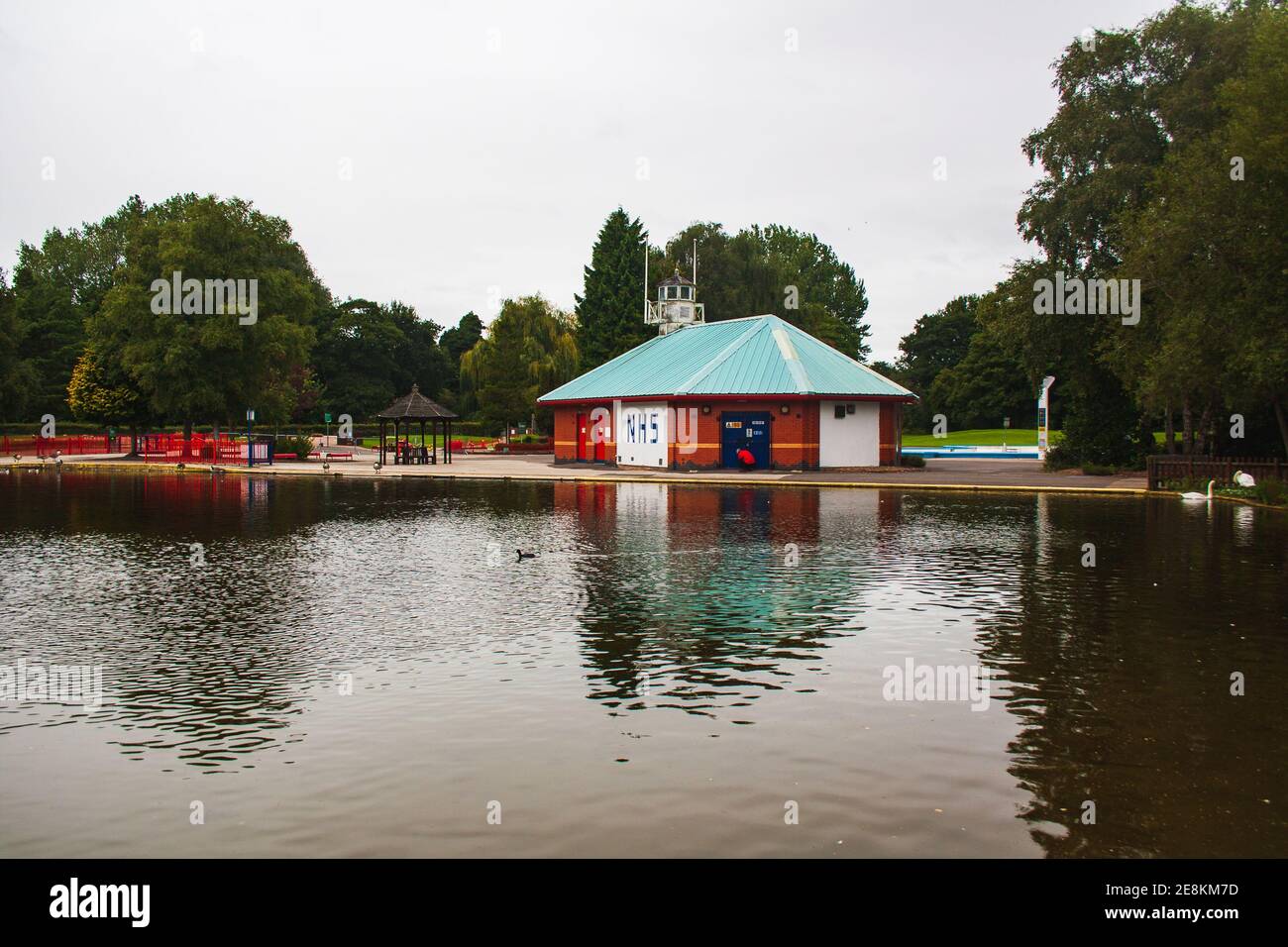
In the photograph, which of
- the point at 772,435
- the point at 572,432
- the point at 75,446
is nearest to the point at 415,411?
the point at 572,432

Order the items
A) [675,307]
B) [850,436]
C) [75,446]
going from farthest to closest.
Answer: [75,446], [675,307], [850,436]

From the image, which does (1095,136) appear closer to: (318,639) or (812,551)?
(812,551)

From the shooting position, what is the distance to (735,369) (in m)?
49.9

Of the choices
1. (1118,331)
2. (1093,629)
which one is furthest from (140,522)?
(1118,331)

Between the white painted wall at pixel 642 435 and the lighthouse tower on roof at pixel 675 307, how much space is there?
12317mm

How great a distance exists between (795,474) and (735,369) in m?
8.07

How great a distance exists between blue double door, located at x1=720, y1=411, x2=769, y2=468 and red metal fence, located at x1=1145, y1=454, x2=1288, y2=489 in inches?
666

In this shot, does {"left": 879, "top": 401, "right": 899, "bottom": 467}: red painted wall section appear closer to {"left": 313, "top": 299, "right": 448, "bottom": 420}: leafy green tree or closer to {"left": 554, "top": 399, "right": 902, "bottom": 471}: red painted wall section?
{"left": 554, "top": 399, "right": 902, "bottom": 471}: red painted wall section

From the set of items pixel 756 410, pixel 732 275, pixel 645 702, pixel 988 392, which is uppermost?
pixel 732 275

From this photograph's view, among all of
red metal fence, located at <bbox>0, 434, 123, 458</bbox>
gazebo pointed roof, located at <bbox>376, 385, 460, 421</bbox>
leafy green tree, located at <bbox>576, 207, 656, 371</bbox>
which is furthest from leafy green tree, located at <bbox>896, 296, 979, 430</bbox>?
red metal fence, located at <bbox>0, 434, 123, 458</bbox>

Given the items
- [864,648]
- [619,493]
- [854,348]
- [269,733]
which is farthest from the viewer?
[854,348]

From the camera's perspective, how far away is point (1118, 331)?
124 ft

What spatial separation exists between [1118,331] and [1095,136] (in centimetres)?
996

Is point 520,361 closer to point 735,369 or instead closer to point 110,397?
point 110,397
